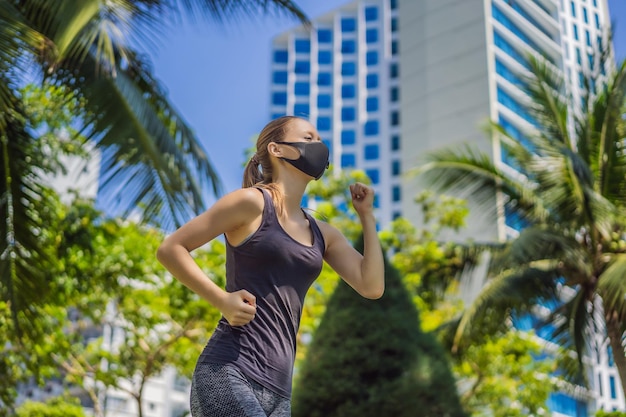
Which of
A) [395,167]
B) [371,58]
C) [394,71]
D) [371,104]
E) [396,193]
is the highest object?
[394,71]

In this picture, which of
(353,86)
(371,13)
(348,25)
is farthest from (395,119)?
(348,25)

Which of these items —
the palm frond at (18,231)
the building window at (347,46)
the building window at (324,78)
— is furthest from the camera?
the building window at (324,78)

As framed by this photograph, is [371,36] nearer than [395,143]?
No

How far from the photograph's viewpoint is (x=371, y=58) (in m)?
96.1

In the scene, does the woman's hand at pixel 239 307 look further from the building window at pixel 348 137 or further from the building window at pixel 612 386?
the building window at pixel 348 137

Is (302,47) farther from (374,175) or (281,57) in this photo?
(374,175)

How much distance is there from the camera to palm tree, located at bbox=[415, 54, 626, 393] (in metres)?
13.9

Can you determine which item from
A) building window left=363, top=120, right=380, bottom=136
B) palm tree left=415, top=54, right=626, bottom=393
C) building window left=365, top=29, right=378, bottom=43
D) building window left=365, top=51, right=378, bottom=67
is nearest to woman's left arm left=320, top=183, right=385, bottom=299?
palm tree left=415, top=54, right=626, bottom=393

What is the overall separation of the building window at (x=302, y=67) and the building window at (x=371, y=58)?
7.71m

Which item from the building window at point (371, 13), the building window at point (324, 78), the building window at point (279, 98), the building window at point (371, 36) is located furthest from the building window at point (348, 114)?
the building window at point (371, 13)

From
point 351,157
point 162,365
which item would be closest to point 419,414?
point 162,365

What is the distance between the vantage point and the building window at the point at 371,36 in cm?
9675

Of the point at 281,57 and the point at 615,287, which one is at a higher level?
the point at 615,287

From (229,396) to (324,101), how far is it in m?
96.7
